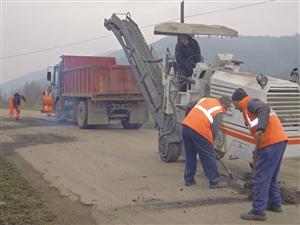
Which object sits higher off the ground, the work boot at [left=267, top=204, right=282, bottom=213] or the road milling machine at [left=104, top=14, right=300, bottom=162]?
the road milling machine at [left=104, top=14, right=300, bottom=162]

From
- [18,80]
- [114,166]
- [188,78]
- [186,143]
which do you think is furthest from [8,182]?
[18,80]

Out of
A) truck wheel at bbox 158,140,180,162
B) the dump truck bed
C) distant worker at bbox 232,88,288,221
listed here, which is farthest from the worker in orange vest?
the dump truck bed

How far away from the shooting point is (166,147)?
10.2 meters

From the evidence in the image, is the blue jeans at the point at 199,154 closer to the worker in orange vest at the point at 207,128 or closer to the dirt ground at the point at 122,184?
Answer: the worker in orange vest at the point at 207,128

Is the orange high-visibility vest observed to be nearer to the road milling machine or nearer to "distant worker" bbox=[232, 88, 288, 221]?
the road milling machine

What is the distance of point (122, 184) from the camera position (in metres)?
8.26

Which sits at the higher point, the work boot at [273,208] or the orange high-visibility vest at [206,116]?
the orange high-visibility vest at [206,116]

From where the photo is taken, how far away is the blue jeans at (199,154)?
7.74 meters

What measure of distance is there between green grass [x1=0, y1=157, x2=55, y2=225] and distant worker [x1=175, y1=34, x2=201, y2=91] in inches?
150

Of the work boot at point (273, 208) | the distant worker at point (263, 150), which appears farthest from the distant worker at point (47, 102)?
the distant worker at point (263, 150)

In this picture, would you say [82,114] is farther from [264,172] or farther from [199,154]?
[264,172]

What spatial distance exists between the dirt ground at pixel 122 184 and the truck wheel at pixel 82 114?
3380 millimetres

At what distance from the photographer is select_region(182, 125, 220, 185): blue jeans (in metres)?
7.74

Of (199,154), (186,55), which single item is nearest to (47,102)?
(186,55)
